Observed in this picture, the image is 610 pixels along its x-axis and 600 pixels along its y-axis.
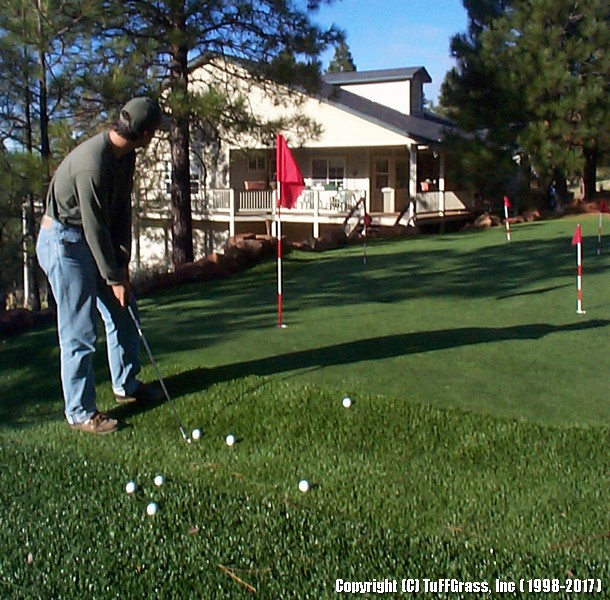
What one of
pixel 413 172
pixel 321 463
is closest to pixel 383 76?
pixel 413 172

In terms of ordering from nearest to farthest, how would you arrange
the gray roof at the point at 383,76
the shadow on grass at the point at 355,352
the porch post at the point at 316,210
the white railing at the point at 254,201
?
the shadow on grass at the point at 355,352
the porch post at the point at 316,210
the white railing at the point at 254,201
the gray roof at the point at 383,76

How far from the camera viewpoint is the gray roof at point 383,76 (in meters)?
34.2

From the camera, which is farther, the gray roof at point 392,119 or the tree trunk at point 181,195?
the gray roof at point 392,119

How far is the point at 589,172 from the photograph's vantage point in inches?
1200

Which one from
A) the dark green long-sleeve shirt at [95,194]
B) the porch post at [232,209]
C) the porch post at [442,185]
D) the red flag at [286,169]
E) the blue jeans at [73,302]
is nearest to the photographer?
the dark green long-sleeve shirt at [95,194]

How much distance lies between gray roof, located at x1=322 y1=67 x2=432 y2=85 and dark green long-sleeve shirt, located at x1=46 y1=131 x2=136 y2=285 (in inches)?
1152

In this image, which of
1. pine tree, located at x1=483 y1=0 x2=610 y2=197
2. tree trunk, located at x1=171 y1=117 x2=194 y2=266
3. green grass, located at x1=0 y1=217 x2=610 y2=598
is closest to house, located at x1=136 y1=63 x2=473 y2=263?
pine tree, located at x1=483 y1=0 x2=610 y2=197

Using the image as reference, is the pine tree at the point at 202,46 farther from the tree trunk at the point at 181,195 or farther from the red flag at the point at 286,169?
the red flag at the point at 286,169

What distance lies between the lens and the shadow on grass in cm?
623

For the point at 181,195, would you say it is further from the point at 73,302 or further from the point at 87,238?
the point at 87,238

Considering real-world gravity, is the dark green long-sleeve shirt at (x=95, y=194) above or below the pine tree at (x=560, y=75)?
below

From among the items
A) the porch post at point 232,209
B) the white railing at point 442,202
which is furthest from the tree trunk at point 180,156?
the white railing at point 442,202

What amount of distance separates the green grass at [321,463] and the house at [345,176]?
1713 cm

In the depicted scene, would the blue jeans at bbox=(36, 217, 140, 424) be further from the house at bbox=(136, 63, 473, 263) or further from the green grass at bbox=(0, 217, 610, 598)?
the house at bbox=(136, 63, 473, 263)
